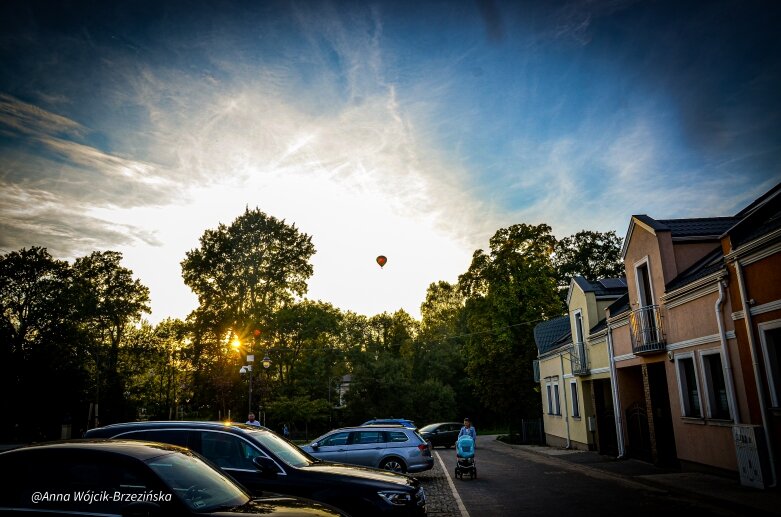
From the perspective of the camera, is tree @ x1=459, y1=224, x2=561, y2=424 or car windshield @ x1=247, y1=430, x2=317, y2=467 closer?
car windshield @ x1=247, y1=430, x2=317, y2=467

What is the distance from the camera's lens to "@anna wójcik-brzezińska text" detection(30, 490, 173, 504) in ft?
13.1

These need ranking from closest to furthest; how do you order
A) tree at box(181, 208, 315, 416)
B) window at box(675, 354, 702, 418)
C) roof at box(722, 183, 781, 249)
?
roof at box(722, 183, 781, 249), window at box(675, 354, 702, 418), tree at box(181, 208, 315, 416)

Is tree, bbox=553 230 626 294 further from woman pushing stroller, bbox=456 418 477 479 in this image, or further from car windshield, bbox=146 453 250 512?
car windshield, bbox=146 453 250 512

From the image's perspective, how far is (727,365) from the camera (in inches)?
502

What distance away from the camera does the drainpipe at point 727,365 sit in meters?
12.6

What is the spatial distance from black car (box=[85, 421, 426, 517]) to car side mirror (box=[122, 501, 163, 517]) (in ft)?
9.26

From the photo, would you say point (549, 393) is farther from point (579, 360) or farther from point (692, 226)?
point (692, 226)

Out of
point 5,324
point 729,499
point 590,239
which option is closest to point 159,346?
point 5,324

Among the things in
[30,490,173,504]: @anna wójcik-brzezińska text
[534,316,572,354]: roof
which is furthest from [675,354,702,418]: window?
[534,316,572,354]: roof

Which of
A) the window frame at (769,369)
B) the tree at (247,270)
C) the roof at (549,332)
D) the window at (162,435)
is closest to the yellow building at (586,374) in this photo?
the roof at (549,332)

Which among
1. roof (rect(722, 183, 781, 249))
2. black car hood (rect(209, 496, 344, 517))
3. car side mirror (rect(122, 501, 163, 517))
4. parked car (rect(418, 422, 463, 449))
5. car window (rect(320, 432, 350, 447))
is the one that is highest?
roof (rect(722, 183, 781, 249))

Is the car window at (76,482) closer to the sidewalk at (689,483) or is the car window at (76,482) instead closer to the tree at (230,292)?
the sidewalk at (689,483)

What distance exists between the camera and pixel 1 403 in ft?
133

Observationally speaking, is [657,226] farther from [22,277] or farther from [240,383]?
[22,277]
